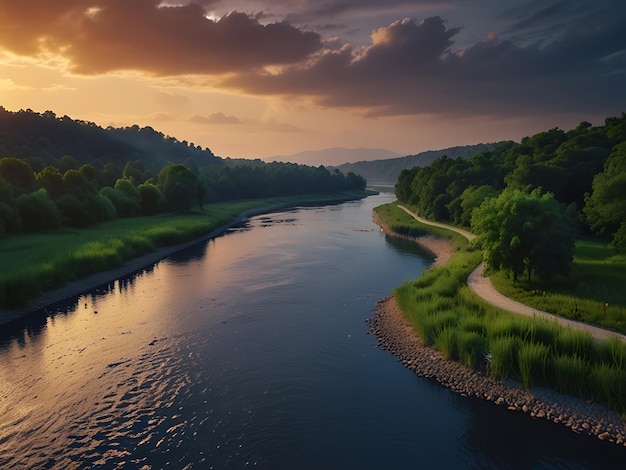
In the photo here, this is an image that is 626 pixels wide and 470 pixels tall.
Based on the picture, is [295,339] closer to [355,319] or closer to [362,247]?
[355,319]

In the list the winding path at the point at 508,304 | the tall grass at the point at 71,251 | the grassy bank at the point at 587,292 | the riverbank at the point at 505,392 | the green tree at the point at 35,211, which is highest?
the green tree at the point at 35,211

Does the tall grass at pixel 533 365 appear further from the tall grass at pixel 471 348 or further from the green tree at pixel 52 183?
the green tree at pixel 52 183

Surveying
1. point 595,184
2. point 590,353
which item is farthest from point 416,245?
point 590,353

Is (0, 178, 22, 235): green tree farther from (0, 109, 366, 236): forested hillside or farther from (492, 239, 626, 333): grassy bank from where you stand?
(492, 239, 626, 333): grassy bank

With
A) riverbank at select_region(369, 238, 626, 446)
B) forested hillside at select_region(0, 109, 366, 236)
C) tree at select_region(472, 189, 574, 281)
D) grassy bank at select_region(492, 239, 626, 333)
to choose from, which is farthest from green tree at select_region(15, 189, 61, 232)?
grassy bank at select_region(492, 239, 626, 333)

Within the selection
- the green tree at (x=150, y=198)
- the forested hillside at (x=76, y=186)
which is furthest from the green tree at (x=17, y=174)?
the green tree at (x=150, y=198)
